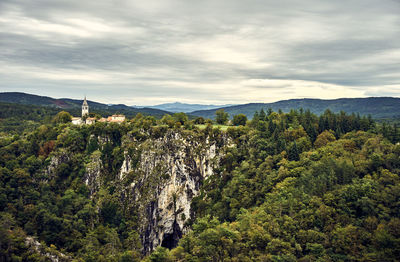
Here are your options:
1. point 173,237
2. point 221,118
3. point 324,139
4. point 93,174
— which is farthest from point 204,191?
point 324,139

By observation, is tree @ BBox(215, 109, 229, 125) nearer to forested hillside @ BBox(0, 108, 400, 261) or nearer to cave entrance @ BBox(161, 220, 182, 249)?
forested hillside @ BBox(0, 108, 400, 261)

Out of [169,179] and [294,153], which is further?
[169,179]

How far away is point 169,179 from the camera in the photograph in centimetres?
7031

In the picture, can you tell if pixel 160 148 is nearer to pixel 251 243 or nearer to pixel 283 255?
pixel 251 243

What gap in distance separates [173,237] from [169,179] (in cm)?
1583

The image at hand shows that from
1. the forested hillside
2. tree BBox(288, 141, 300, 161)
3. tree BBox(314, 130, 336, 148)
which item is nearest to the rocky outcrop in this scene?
the forested hillside

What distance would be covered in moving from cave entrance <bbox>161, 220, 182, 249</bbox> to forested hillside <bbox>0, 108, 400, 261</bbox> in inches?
19.3

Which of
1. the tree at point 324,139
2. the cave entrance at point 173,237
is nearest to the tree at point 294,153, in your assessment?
the tree at point 324,139

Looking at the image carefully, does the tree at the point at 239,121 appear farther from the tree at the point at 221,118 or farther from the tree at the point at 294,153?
the tree at the point at 294,153

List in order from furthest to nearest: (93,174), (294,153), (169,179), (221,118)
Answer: (221,118) → (93,174) → (169,179) → (294,153)

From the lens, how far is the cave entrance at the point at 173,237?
229ft

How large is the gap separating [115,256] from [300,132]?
46338mm

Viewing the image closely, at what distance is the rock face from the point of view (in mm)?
68625

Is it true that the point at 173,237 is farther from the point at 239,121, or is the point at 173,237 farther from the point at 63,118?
the point at 63,118
